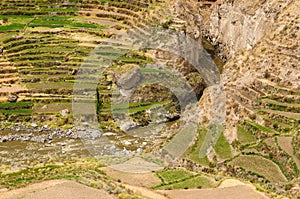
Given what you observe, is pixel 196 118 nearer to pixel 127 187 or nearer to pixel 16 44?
pixel 127 187

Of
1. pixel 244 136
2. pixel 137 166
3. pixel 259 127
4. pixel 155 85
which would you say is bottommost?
pixel 137 166

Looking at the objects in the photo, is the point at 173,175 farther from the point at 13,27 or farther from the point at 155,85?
the point at 13,27

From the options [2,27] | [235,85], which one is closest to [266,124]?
[235,85]

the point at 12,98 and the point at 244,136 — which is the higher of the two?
the point at 244,136

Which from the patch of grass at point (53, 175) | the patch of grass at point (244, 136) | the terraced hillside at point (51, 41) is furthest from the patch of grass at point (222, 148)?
the terraced hillside at point (51, 41)

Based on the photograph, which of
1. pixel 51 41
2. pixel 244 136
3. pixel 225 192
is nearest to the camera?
pixel 225 192

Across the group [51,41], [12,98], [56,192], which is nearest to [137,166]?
[56,192]
